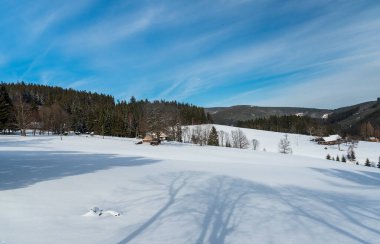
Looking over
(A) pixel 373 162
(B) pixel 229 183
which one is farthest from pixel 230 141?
(B) pixel 229 183

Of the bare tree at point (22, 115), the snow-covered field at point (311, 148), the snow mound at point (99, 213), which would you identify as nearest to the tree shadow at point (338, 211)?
the snow mound at point (99, 213)

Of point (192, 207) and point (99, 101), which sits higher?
point (99, 101)

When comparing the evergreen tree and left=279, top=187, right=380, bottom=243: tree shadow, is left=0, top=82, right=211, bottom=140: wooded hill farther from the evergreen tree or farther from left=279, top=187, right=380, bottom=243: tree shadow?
left=279, top=187, right=380, bottom=243: tree shadow

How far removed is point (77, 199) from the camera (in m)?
11.9

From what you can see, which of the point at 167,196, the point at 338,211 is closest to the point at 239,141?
the point at 167,196

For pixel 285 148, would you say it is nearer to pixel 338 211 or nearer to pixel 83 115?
pixel 83 115

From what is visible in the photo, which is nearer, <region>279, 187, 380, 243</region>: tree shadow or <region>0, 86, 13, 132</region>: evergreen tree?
<region>279, 187, 380, 243</region>: tree shadow

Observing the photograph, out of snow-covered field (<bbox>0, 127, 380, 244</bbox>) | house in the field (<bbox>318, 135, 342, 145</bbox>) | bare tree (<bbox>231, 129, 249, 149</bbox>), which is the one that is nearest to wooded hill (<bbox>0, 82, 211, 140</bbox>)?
bare tree (<bbox>231, 129, 249, 149</bbox>)

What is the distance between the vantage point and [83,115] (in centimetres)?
11856

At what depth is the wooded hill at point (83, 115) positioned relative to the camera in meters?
76.5

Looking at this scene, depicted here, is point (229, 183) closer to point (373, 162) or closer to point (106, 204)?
point (106, 204)

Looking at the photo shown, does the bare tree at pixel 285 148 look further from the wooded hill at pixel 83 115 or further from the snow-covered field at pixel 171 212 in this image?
the snow-covered field at pixel 171 212

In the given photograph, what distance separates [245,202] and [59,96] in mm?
169170

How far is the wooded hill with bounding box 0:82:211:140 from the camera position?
76.5m
